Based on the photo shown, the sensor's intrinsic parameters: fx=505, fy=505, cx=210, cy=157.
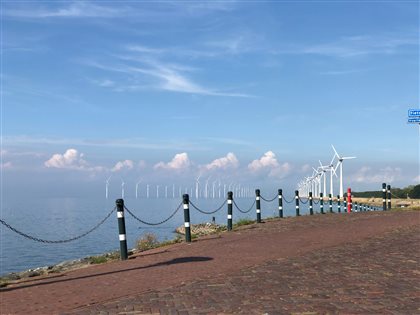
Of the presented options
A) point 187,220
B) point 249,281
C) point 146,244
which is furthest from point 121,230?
point 146,244

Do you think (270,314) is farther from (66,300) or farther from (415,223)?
(415,223)

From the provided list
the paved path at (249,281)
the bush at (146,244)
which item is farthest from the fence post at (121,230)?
the bush at (146,244)

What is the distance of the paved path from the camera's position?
7168 mm

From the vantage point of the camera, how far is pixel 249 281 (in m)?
→ 8.81

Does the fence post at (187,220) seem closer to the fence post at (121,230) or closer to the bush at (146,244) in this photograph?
the bush at (146,244)

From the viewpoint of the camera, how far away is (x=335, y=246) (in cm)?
1283

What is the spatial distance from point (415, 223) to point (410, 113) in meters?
12.9

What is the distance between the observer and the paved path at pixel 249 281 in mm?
7168

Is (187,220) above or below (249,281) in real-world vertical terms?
above

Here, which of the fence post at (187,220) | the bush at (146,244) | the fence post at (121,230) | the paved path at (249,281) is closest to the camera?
the paved path at (249,281)

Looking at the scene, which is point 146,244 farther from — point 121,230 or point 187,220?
point 121,230

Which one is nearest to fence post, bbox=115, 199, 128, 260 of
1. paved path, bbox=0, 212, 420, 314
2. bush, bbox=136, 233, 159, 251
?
paved path, bbox=0, 212, 420, 314

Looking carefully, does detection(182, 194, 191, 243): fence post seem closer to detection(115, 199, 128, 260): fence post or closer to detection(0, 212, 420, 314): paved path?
detection(0, 212, 420, 314): paved path

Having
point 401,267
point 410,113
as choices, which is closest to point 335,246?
point 401,267
